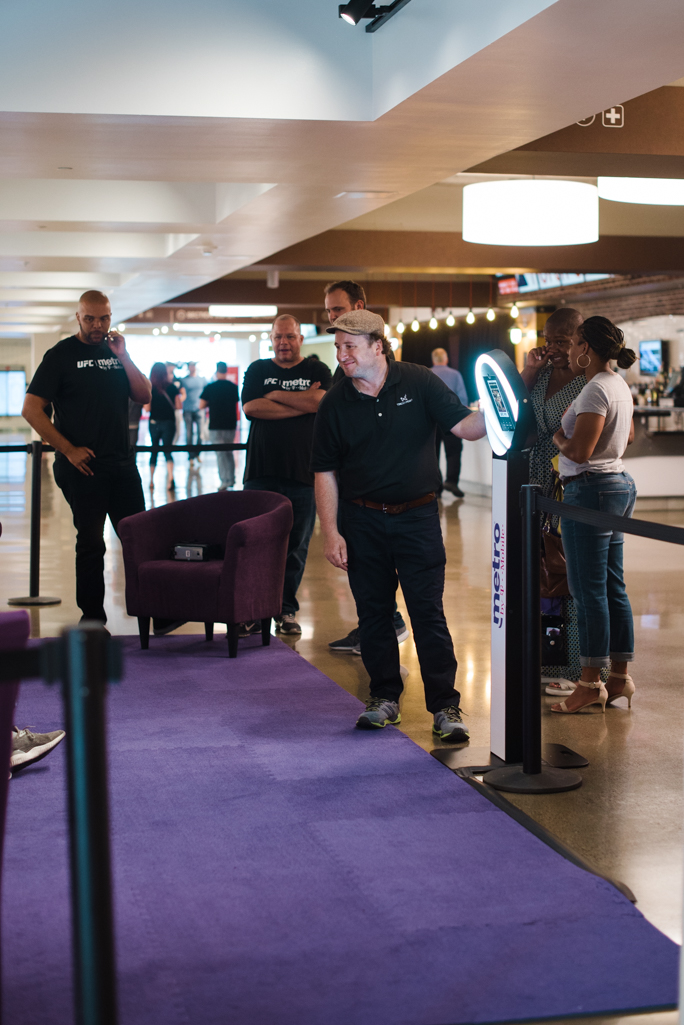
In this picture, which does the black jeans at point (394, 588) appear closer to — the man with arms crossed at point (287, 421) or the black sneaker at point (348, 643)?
the black sneaker at point (348, 643)

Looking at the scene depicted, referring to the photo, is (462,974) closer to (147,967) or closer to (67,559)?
(147,967)

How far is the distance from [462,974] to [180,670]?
2856 mm

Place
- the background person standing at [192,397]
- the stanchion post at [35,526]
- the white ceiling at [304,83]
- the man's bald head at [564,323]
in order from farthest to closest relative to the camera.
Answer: the background person standing at [192,397] < the stanchion post at [35,526] < the man's bald head at [564,323] < the white ceiling at [304,83]

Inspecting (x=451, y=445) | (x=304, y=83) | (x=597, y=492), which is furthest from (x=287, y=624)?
(x=451, y=445)

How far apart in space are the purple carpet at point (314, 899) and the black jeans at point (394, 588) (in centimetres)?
25

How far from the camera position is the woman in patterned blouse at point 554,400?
175 inches

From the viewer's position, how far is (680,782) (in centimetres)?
347

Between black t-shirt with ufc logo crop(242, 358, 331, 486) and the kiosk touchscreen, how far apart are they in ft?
6.88

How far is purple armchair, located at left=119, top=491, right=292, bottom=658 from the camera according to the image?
4.97 meters

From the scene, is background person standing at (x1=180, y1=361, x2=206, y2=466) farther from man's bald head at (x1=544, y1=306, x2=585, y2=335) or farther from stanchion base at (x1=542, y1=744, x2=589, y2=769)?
stanchion base at (x1=542, y1=744, x2=589, y2=769)

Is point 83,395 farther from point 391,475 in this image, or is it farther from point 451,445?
point 451,445

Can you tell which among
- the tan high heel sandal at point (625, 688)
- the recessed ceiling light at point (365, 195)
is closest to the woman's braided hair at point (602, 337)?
the tan high heel sandal at point (625, 688)

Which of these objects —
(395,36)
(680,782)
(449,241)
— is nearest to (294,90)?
(395,36)

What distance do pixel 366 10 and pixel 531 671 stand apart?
3022mm
